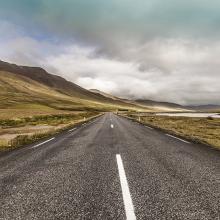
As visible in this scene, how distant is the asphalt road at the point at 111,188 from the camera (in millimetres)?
4570

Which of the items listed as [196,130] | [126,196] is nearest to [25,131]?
[196,130]

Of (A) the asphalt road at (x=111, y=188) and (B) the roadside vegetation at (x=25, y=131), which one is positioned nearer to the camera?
(A) the asphalt road at (x=111, y=188)

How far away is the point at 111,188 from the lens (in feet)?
19.2

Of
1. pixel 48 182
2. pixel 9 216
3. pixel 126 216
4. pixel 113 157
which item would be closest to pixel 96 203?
pixel 126 216

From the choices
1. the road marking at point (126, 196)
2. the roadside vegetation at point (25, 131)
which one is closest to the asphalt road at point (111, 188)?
the road marking at point (126, 196)

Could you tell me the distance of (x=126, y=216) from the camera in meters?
4.38

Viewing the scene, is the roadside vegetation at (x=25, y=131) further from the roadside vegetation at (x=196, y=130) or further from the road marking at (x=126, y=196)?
the roadside vegetation at (x=196, y=130)

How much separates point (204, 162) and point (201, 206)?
4.30 metres

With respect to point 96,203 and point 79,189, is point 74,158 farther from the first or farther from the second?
point 96,203

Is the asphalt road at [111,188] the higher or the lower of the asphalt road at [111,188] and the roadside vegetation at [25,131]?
the higher

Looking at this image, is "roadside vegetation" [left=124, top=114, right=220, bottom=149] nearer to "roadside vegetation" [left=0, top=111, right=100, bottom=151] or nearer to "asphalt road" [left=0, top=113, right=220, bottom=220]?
"asphalt road" [left=0, top=113, right=220, bottom=220]

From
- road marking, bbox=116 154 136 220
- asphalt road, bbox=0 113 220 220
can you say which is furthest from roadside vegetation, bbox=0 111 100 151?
road marking, bbox=116 154 136 220

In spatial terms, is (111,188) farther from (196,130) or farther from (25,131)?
(196,130)

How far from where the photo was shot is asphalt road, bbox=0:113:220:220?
457 centimetres
